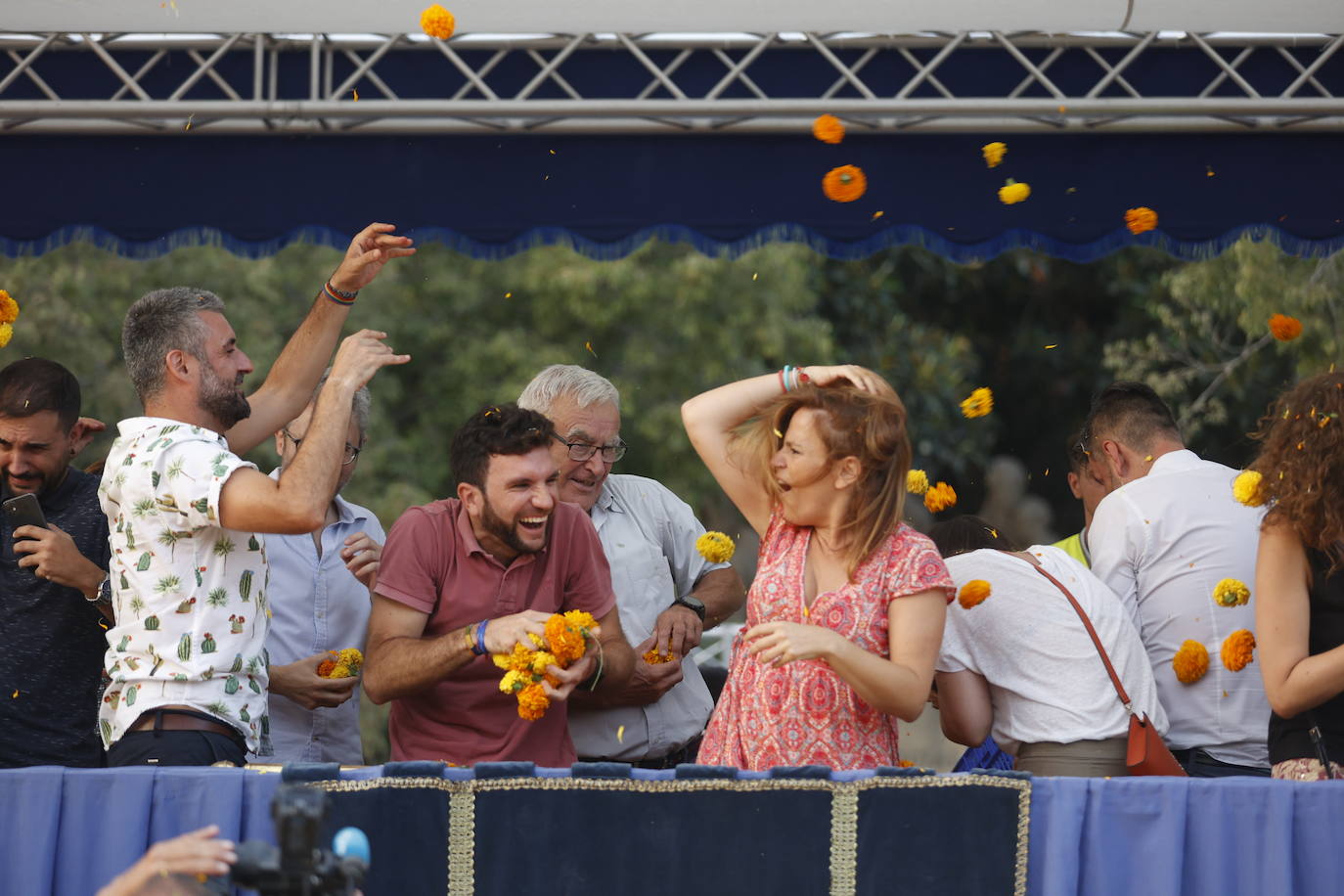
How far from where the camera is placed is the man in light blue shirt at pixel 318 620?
3.99 m

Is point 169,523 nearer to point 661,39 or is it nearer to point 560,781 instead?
point 560,781

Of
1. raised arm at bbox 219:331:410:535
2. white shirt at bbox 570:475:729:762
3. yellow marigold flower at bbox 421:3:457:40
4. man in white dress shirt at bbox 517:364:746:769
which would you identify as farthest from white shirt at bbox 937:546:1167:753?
yellow marigold flower at bbox 421:3:457:40

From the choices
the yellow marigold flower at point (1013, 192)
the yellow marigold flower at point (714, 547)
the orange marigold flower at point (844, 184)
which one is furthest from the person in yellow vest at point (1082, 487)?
the orange marigold flower at point (844, 184)

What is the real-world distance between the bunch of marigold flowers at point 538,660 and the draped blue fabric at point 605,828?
0.48 meters

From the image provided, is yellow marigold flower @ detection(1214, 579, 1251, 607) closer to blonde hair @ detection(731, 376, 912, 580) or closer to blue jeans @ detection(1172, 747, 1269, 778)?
blue jeans @ detection(1172, 747, 1269, 778)

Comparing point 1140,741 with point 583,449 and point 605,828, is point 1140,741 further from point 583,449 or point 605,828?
point 583,449

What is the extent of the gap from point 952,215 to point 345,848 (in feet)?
12.5

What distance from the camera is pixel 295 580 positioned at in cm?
423

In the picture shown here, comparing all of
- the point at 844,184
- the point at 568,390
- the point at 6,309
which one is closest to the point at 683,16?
the point at 844,184

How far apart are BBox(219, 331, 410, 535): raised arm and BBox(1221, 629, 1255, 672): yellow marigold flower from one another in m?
2.22

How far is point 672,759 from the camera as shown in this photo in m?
4.36

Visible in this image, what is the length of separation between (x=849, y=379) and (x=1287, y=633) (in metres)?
1.07

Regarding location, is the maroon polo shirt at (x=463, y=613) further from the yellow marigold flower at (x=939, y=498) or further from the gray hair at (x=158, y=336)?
the yellow marigold flower at (x=939, y=498)

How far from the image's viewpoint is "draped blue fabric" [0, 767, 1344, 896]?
2.80m
